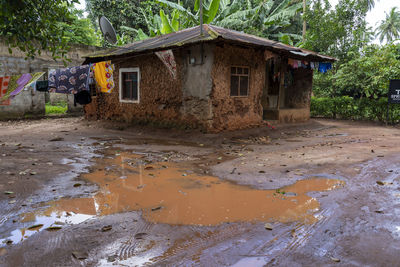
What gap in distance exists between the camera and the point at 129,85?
11367mm

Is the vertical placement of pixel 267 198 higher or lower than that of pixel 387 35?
lower

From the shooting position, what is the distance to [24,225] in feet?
10.1

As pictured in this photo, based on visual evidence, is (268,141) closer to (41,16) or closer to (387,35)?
(41,16)

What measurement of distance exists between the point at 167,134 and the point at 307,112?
6997mm

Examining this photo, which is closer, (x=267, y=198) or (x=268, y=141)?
(x=267, y=198)

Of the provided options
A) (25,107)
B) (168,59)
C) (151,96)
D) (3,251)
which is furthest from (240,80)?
(25,107)

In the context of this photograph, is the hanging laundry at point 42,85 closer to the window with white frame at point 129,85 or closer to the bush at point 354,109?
the window with white frame at point 129,85

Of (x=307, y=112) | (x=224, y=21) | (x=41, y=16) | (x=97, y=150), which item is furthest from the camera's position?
(x=224, y=21)

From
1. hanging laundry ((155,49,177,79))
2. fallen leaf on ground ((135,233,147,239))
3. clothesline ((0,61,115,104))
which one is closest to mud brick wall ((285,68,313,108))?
hanging laundry ((155,49,177,79))

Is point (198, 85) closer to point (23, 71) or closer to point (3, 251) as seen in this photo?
point (3, 251)

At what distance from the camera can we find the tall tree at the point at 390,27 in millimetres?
34750

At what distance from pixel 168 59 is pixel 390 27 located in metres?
37.6

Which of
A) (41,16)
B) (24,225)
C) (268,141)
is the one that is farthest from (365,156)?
(41,16)

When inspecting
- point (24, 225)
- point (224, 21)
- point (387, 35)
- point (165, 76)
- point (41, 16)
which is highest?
point (387, 35)
